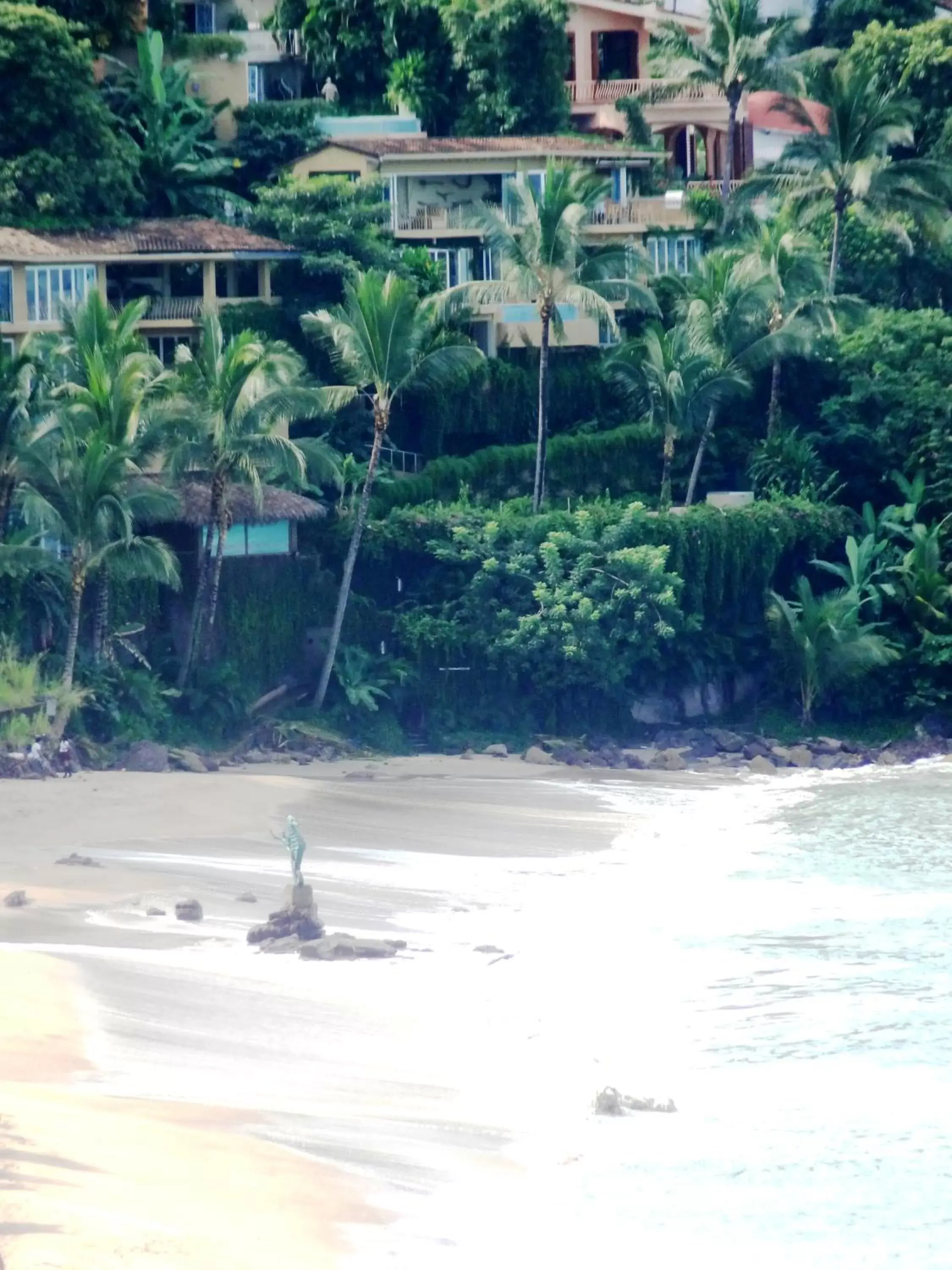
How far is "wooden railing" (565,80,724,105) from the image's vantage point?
50375 mm

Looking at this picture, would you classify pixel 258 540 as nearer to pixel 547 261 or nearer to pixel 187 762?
pixel 187 762

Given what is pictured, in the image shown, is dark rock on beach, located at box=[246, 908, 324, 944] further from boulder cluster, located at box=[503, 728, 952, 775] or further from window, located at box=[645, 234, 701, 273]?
window, located at box=[645, 234, 701, 273]

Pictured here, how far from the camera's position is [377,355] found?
115 ft

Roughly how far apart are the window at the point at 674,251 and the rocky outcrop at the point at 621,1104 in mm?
29842

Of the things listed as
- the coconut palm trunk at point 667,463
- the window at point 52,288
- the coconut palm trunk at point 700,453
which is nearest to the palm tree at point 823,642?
the coconut palm trunk at point 667,463

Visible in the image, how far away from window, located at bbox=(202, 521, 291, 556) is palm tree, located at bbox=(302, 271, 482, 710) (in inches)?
44.2

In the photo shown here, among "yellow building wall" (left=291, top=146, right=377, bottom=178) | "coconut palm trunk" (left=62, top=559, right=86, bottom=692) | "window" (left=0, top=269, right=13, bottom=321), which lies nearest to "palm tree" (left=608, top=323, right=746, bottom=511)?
"yellow building wall" (left=291, top=146, right=377, bottom=178)

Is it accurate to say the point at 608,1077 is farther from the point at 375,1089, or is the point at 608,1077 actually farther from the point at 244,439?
the point at 244,439

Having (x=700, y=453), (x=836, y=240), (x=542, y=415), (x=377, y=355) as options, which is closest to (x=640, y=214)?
(x=836, y=240)

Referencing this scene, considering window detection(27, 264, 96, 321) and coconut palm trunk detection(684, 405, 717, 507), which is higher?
window detection(27, 264, 96, 321)

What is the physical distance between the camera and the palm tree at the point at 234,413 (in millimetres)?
32875

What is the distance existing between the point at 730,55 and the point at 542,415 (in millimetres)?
11583

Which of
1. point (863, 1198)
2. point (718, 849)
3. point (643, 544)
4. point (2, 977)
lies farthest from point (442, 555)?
point (863, 1198)

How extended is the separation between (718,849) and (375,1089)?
37.3 feet
